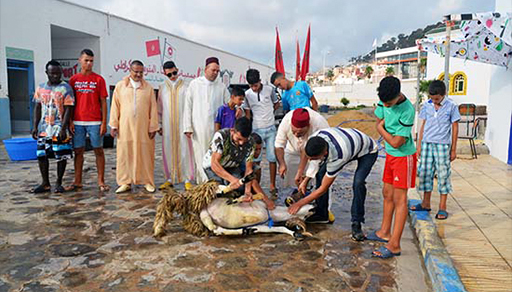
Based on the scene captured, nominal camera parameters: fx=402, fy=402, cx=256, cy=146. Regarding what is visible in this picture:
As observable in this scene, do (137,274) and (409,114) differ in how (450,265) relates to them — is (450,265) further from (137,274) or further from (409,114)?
(137,274)

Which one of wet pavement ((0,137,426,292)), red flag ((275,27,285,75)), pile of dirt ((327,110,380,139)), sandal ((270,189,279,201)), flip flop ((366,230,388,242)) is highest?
red flag ((275,27,285,75))

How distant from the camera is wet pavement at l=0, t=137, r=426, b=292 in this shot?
298cm

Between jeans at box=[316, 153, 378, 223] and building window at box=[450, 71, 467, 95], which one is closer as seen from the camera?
jeans at box=[316, 153, 378, 223]

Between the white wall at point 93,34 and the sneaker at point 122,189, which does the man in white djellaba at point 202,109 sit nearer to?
the sneaker at point 122,189

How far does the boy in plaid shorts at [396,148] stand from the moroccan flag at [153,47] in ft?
42.0

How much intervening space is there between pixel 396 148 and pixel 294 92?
2.31 metres

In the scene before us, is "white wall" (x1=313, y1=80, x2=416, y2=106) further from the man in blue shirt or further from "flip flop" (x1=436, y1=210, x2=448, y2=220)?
"flip flop" (x1=436, y1=210, x2=448, y2=220)

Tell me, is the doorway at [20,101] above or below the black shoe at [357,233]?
above

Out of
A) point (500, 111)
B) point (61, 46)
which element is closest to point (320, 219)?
point (500, 111)

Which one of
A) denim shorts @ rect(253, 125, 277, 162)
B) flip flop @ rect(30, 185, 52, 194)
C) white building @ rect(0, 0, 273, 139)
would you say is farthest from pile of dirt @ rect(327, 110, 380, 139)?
flip flop @ rect(30, 185, 52, 194)

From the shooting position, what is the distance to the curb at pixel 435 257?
2.90 metres

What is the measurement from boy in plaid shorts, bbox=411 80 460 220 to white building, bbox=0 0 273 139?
10.2 metres

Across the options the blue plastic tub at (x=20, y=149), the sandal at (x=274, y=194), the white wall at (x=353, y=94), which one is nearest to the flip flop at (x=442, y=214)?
the sandal at (x=274, y=194)

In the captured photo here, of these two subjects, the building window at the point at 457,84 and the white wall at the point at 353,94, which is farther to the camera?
the white wall at the point at 353,94
